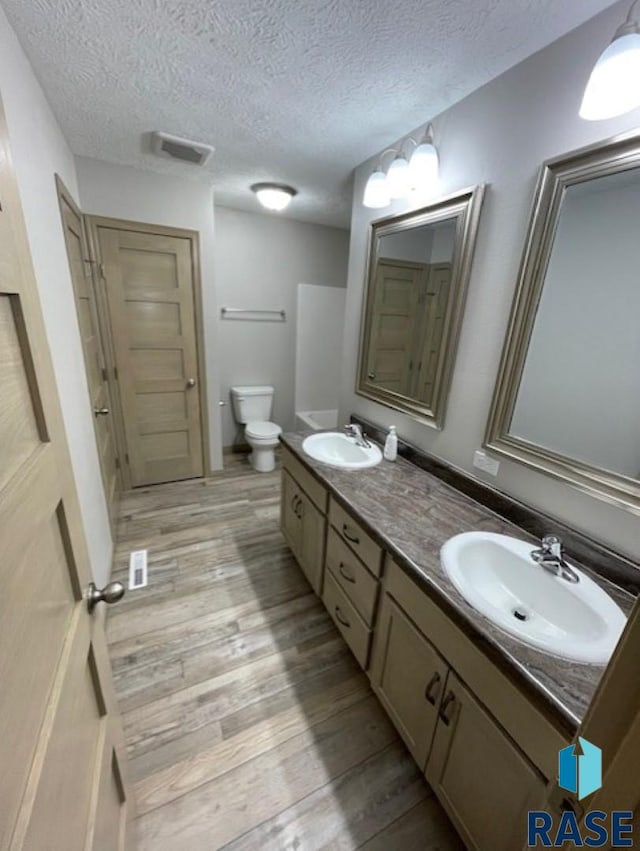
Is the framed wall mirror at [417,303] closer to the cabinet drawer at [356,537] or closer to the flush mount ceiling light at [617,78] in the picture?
the flush mount ceiling light at [617,78]

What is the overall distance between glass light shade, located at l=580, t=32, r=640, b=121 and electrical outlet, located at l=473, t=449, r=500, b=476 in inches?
42.5

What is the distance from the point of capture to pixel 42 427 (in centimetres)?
62

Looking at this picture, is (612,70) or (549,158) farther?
(549,158)

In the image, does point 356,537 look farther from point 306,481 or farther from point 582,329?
point 582,329

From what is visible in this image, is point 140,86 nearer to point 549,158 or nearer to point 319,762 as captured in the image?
point 549,158

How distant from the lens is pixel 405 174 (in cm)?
155

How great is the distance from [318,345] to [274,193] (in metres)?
1.51

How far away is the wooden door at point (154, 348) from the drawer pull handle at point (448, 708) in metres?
2.62

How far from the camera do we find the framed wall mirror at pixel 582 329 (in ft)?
3.30

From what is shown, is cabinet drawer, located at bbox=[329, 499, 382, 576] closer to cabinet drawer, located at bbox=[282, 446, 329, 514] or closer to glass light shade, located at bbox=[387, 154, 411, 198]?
cabinet drawer, located at bbox=[282, 446, 329, 514]

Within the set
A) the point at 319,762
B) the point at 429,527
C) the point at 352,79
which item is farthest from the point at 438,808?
the point at 352,79

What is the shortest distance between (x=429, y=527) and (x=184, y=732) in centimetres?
123

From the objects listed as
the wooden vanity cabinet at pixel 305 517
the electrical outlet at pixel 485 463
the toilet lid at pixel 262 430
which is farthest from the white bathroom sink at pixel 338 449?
the toilet lid at pixel 262 430

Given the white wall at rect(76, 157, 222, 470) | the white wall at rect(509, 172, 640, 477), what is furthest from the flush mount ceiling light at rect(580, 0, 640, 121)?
the white wall at rect(76, 157, 222, 470)
